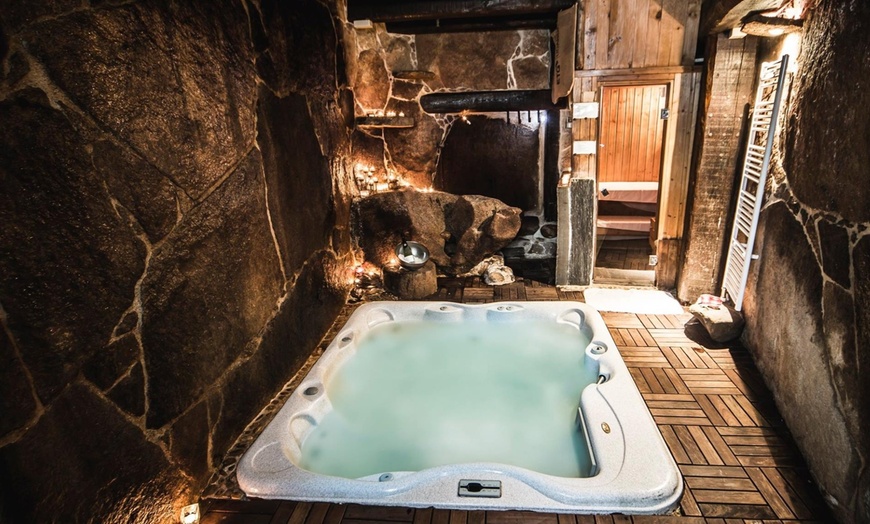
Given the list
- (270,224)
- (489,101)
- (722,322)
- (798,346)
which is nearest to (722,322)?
(722,322)

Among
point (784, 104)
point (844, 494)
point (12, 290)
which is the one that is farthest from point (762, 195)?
point (12, 290)

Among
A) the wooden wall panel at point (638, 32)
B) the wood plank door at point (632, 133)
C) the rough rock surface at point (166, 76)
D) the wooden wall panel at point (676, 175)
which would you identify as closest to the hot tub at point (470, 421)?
the wooden wall panel at point (676, 175)

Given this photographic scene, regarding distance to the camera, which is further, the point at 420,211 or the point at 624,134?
the point at 624,134

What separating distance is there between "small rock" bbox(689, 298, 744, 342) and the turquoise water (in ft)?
4.17

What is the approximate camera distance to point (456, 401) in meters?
4.19

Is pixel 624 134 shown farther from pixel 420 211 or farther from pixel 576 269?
pixel 420 211

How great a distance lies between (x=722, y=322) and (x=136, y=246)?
16.4 ft

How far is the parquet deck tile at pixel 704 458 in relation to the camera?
271cm

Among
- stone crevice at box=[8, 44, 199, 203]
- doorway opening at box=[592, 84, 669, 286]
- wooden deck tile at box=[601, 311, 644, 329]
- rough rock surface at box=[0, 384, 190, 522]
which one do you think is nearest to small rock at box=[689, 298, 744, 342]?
wooden deck tile at box=[601, 311, 644, 329]

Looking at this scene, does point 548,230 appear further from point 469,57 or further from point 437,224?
point 469,57

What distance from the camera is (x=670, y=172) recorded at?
5.45 m

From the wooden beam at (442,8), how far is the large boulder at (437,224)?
2.26m

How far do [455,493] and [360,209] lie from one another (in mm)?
4508

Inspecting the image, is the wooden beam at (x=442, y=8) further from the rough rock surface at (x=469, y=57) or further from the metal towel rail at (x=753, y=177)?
the metal towel rail at (x=753, y=177)
